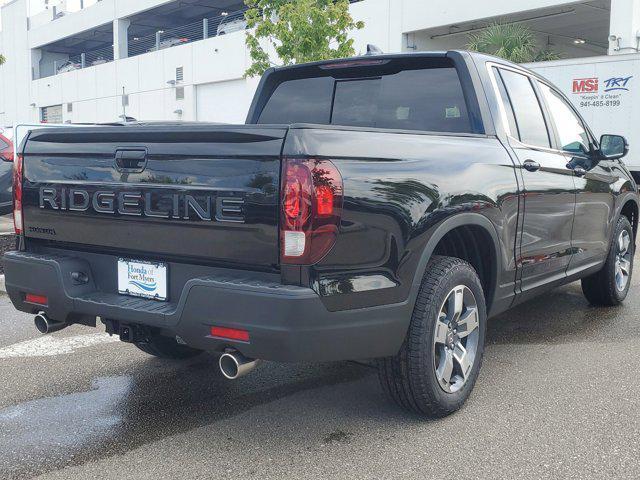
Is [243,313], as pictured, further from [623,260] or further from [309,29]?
[309,29]

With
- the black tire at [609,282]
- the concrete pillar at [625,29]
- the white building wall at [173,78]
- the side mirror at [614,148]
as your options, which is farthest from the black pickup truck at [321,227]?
the white building wall at [173,78]

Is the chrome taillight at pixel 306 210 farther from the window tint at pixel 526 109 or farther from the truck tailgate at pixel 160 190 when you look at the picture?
the window tint at pixel 526 109

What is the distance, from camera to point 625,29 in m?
15.9

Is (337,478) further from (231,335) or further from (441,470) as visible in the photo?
(231,335)

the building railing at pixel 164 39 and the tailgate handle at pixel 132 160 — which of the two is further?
the building railing at pixel 164 39

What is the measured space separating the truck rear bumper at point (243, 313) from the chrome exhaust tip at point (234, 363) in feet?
0.18

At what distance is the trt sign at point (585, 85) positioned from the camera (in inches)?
562

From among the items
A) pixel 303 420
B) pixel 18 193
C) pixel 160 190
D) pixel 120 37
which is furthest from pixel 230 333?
pixel 120 37

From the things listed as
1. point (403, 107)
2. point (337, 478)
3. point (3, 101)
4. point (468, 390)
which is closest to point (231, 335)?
point (337, 478)

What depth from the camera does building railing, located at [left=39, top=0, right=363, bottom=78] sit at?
27391 mm

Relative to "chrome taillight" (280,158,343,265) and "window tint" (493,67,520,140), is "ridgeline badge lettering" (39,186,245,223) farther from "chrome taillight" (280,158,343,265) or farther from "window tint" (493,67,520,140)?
"window tint" (493,67,520,140)

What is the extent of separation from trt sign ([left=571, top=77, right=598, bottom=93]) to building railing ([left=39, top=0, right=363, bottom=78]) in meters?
10.8

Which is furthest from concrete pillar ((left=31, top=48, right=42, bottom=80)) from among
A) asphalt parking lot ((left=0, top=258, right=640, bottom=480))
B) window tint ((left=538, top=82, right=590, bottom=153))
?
window tint ((left=538, top=82, right=590, bottom=153))

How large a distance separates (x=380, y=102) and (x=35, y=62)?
4487 cm
